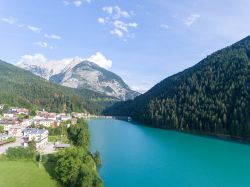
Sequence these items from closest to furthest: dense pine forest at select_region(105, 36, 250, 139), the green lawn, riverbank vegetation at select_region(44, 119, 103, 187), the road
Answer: the green lawn → riverbank vegetation at select_region(44, 119, 103, 187) → the road → dense pine forest at select_region(105, 36, 250, 139)

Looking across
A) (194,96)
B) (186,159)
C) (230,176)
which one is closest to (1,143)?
(186,159)

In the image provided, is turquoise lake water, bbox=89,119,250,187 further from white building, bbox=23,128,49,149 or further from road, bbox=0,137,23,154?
road, bbox=0,137,23,154

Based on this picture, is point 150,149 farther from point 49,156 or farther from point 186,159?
point 49,156

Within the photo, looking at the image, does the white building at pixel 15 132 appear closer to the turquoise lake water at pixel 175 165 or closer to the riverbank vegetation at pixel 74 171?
the turquoise lake water at pixel 175 165

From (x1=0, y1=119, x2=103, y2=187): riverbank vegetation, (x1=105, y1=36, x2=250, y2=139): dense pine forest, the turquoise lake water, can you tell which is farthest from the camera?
(x1=105, y1=36, x2=250, y2=139): dense pine forest

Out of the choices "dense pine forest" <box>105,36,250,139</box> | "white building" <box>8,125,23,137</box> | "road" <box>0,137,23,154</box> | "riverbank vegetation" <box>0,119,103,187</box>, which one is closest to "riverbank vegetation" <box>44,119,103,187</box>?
"riverbank vegetation" <box>0,119,103,187</box>

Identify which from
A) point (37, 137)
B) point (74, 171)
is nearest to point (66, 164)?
point (74, 171)

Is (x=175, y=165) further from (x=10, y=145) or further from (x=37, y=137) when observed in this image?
(x=10, y=145)
